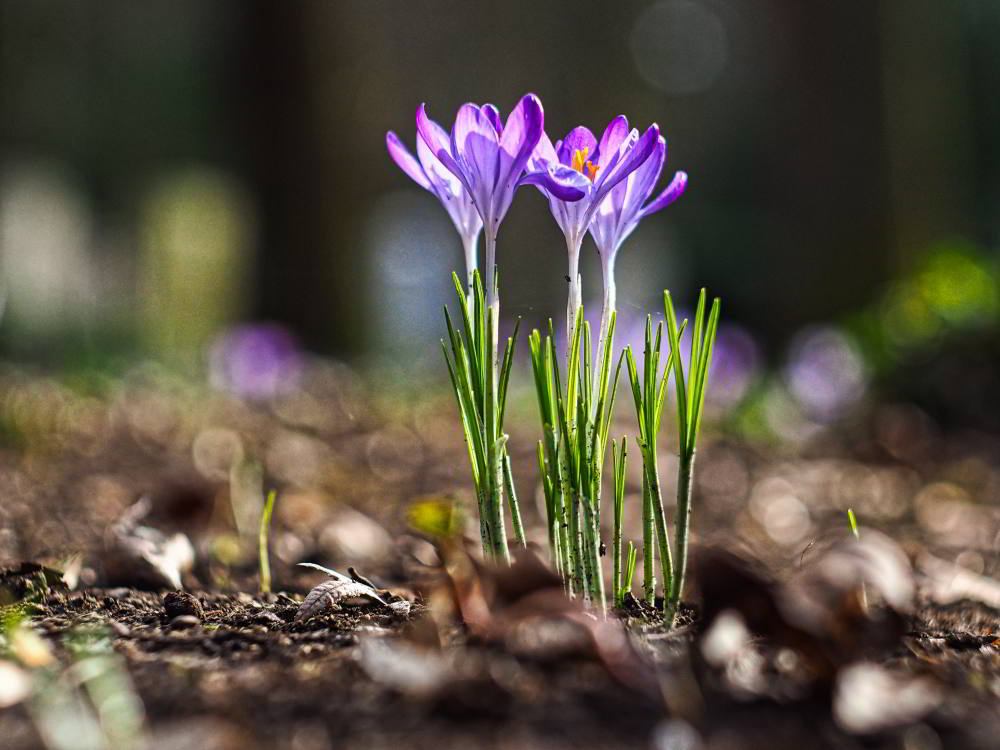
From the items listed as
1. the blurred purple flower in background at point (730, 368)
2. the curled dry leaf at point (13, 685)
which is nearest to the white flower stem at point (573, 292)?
the curled dry leaf at point (13, 685)

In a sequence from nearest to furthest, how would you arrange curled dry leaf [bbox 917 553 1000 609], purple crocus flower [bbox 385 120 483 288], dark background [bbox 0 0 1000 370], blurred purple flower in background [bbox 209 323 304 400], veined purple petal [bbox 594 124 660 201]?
1. veined purple petal [bbox 594 124 660 201]
2. purple crocus flower [bbox 385 120 483 288]
3. curled dry leaf [bbox 917 553 1000 609]
4. blurred purple flower in background [bbox 209 323 304 400]
5. dark background [bbox 0 0 1000 370]

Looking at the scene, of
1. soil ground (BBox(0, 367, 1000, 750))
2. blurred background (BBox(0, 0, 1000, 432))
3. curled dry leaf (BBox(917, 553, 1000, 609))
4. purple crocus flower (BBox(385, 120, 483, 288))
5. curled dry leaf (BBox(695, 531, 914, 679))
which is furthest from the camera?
blurred background (BBox(0, 0, 1000, 432))

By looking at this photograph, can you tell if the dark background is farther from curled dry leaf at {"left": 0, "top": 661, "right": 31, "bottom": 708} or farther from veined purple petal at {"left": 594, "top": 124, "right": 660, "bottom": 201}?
curled dry leaf at {"left": 0, "top": 661, "right": 31, "bottom": 708}

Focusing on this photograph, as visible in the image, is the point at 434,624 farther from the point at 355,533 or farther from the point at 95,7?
the point at 95,7

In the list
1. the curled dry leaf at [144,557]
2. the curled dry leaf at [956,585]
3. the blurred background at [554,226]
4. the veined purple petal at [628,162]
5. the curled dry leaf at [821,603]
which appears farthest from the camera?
the blurred background at [554,226]

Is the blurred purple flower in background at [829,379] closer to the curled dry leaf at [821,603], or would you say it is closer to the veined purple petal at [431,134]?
the curled dry leaf at [821,603]

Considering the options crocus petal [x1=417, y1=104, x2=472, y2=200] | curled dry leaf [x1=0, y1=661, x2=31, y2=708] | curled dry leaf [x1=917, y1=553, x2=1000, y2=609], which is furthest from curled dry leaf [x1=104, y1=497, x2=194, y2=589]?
curled dry leaf [x1=917, y1=553, x2=1000, y2=609]
